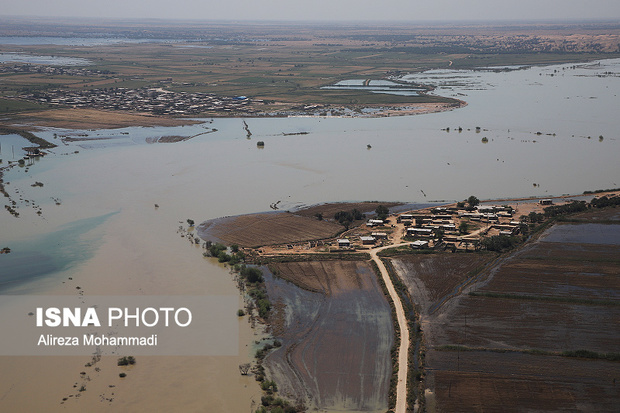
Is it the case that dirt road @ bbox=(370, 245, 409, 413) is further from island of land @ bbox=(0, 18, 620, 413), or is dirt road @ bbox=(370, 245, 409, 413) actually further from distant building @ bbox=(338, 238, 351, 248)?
distant building @ bbox=(338, 238, 351, 248)

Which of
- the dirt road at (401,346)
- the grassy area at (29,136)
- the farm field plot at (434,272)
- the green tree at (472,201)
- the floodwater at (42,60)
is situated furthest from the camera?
the floodwater at (42,60)

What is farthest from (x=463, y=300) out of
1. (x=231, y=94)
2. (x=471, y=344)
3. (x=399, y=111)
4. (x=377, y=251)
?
(x=231, y=94)

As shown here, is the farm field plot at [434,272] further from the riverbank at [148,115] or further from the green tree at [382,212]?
the riverbank at [148,115]

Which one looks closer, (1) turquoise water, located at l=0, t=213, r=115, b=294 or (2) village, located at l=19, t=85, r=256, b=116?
(1) turquoise water, located at l=0, t=213, r=115, b=294

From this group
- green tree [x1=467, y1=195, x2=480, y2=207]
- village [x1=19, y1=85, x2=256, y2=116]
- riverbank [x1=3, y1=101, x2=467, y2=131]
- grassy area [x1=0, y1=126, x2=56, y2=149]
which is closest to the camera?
green tree [x1=467, y1=195, x2=480, y2=207]

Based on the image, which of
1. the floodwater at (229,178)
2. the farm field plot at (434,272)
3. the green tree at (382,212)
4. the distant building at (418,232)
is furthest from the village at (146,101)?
the farm field plot at (434,272)

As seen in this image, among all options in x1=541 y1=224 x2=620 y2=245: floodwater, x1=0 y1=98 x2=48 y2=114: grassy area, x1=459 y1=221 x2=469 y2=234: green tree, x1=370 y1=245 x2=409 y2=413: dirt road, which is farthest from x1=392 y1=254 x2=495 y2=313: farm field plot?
x1=0 y1=98 x2=48 y2=114: grassy area
